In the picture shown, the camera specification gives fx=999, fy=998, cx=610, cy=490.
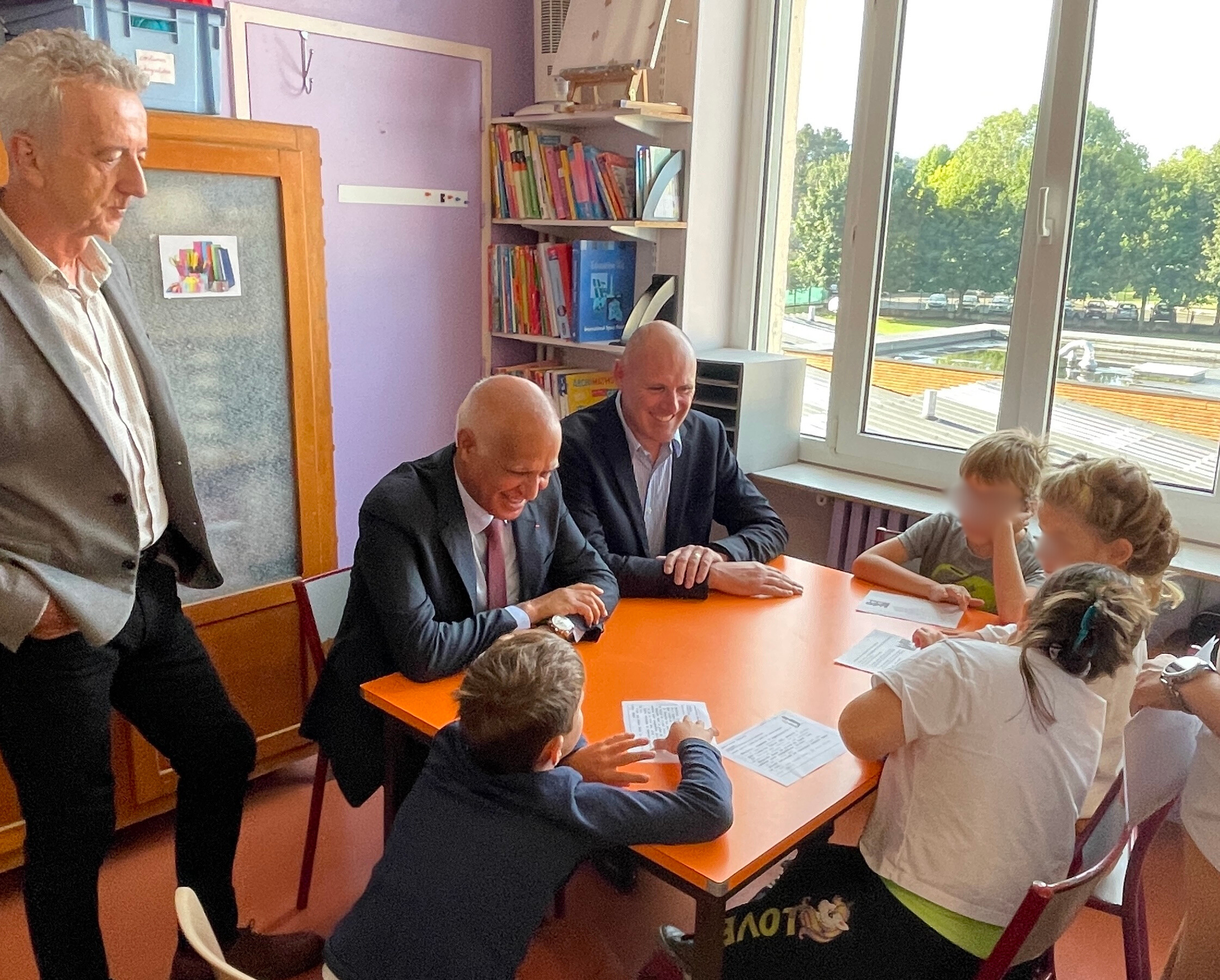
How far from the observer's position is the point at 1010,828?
4.68 ft

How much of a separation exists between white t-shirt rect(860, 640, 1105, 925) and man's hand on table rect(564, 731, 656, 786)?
398 millimetres

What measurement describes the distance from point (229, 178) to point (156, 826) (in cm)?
171

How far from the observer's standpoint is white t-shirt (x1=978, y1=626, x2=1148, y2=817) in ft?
5.21

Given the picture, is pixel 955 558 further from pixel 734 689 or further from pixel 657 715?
pixel 657 715

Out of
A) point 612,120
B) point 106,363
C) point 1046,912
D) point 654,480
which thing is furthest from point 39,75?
point 612,120

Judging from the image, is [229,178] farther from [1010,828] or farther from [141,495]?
[1010,828]

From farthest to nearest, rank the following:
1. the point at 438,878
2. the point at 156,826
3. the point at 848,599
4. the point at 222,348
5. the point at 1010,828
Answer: the point at 156,826 → the point at 222,348 → the point at 848,599 → the point at 1010,828 → the point at 438,878

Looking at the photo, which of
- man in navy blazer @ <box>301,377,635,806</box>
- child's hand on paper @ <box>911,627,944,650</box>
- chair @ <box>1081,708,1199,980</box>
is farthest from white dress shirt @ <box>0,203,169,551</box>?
chair @ <box>1081,708,1199,980</box>

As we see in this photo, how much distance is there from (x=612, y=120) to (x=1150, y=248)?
1.76 meters

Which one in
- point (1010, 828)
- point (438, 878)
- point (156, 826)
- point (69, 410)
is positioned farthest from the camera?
point (156, 826)

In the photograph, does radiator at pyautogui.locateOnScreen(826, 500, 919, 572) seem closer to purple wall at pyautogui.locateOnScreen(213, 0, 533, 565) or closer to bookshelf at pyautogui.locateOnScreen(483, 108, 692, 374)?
Answer: bookshelf at pyautogui.locateOnScreen(483, 108, 692, 374)

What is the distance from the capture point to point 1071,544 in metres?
1.83

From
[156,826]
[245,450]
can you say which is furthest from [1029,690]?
[156,826]

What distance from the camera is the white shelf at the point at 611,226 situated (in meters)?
3.45
